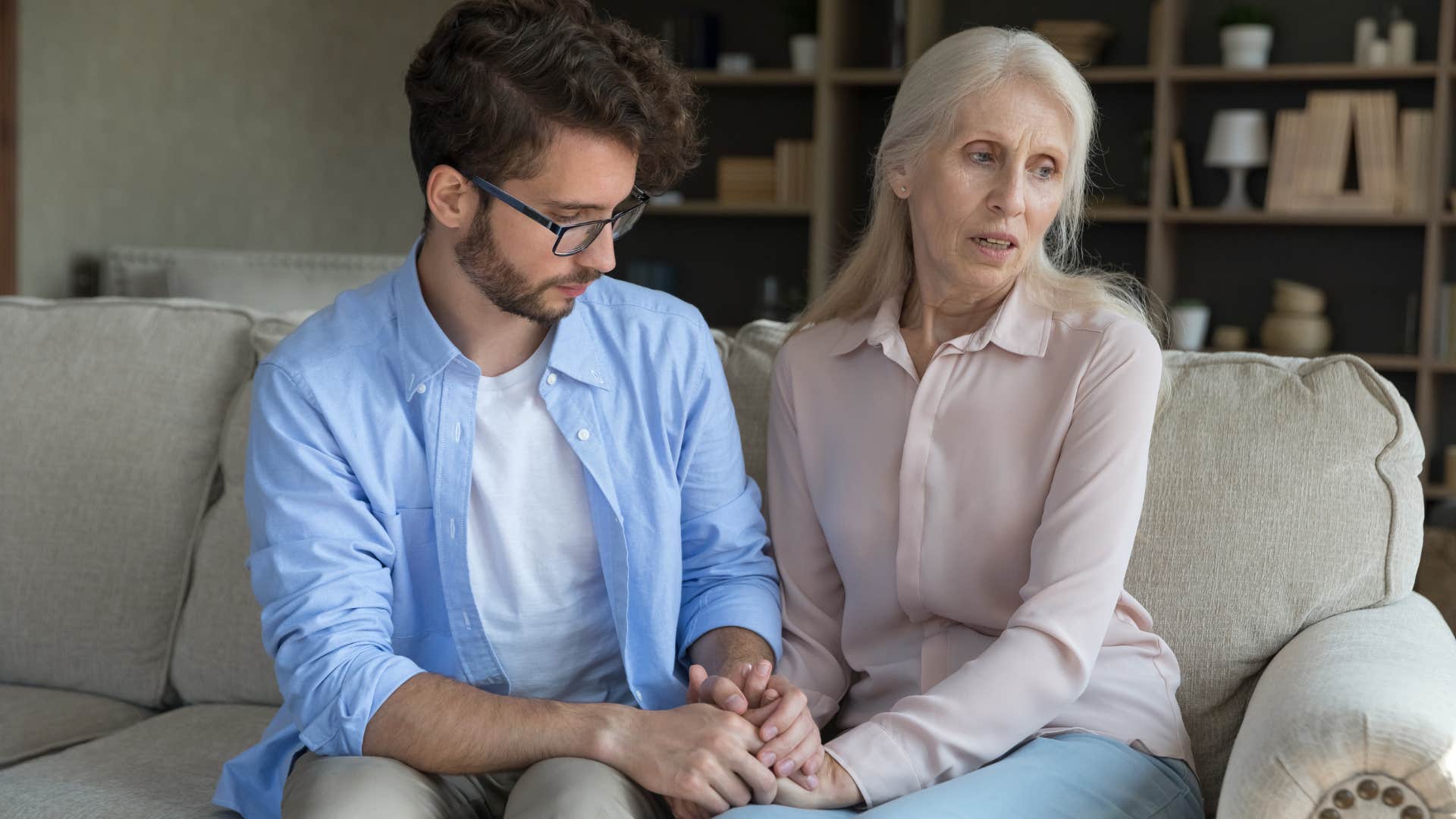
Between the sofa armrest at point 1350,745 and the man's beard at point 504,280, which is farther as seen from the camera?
the man's beard at point 504,280

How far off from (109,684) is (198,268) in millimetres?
1691

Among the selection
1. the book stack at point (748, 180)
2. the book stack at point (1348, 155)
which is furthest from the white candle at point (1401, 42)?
the book stack at point (748, 180)

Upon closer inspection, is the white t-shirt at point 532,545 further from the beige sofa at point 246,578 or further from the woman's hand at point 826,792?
the beige sofa at point 246,578

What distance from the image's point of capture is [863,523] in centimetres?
160

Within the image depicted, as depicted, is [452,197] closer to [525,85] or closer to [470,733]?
[525,85]

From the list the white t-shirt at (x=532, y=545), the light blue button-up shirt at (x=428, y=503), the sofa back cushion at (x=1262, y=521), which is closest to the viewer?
the light blue button-up shirt at (x=428, y=503)

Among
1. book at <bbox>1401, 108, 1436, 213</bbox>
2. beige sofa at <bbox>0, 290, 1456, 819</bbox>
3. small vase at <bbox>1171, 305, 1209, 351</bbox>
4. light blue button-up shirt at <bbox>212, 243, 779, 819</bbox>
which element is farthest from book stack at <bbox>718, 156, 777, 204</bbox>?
light blue button-up shirt at <bbox>212, 243, 779, 819</bbox>

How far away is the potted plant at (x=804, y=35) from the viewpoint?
4.93 metres

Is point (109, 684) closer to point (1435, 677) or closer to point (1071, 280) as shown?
point (1071, 280)

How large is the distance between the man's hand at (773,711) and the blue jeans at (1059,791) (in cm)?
4

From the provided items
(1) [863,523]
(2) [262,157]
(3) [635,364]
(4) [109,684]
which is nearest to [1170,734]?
(1) [863,523]

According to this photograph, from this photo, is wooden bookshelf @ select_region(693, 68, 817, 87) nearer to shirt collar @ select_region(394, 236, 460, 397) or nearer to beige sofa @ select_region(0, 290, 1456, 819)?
beige sofa @ select_region(0, 290, 1456, 819)

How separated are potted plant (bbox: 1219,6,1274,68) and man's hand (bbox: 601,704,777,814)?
12.4ft

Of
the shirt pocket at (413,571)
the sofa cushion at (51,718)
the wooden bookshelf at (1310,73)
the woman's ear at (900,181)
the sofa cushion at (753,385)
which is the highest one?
the wooden bookshelf at (1310,73)
